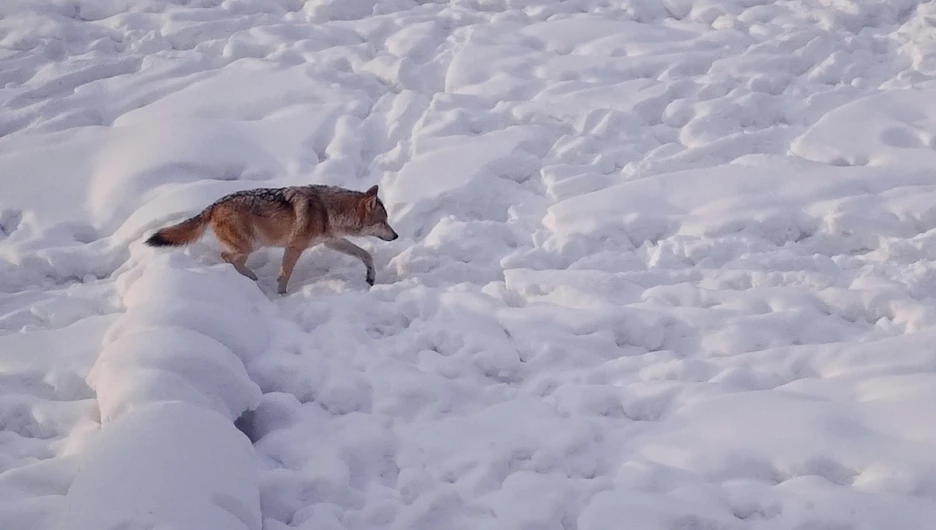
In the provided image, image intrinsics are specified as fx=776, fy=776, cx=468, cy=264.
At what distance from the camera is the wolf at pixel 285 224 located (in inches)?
225

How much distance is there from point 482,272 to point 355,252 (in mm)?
1004

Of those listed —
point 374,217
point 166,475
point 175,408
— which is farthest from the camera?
point 374,217

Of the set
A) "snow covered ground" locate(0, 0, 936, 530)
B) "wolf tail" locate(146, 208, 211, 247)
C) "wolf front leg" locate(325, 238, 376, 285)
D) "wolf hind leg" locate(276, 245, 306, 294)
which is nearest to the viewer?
"snow covered ground" locate(0, 0, 936, 530)

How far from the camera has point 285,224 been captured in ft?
19.0

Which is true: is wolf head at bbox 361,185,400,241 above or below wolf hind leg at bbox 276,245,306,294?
above

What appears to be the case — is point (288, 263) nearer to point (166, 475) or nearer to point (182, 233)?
point (182, 233)

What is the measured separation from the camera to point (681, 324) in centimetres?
519

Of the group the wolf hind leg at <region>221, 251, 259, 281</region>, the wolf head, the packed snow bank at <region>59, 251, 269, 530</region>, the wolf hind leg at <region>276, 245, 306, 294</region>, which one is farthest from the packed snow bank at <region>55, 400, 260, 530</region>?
the wolf head

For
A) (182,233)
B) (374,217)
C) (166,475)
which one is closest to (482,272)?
(374,217)

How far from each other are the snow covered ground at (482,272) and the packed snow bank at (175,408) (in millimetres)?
19

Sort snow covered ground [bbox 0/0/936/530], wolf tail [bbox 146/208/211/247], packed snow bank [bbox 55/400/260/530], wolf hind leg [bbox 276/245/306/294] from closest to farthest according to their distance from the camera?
packed snow bank [bbox 55/400/260/530] → snow covered ground [bbox 0/0/936/530] → wolf tail [bbox 146/208/211/247] → wolf hind leg [bbox 276/245/306/294]

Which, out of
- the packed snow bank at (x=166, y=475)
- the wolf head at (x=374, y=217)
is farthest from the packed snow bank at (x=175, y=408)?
the wolf head at (x=374, y=217)

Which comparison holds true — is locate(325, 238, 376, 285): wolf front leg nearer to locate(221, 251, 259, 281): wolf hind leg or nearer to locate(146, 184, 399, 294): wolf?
locate(146, 184, 399, 294): wolf

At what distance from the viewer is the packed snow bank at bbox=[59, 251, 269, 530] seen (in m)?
3.27
